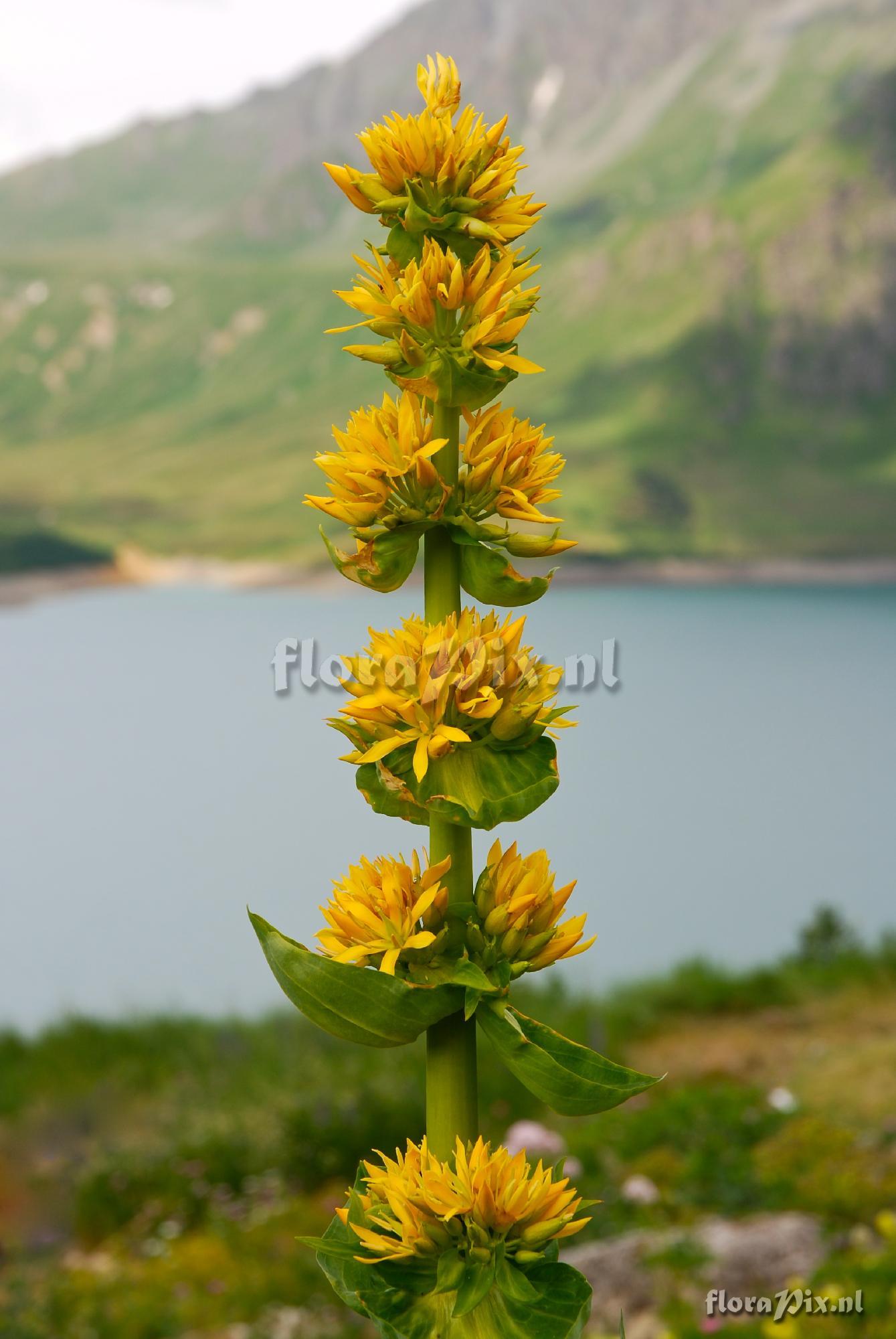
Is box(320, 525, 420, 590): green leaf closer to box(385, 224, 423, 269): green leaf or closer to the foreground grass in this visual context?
box(385, 224, 423, 269): green leaf

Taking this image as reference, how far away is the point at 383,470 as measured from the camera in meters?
1.75

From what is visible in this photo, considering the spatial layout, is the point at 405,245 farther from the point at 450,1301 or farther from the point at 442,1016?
the point at 450,1301

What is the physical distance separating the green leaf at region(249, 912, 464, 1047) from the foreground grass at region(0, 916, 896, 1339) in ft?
11.7

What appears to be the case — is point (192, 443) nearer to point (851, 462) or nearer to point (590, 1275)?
point (851, 462)

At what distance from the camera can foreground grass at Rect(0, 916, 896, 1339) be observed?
22.2 ft

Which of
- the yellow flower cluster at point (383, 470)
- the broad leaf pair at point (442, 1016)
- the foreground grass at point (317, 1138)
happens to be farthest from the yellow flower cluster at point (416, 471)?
the foreground grass at point (317, 1138)

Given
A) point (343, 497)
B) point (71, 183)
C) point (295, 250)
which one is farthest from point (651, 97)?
point (343, 497)

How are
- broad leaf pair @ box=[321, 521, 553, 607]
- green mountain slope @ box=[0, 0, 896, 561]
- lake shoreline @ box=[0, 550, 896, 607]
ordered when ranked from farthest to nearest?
green mountain slope @ box=[0, 0, 896, 561]
lake shoreline @ box=[0, 550, 896, 607]
broad leaf pair @ box=[321, 521, 553, 607]

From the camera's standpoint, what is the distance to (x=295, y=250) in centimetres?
10044

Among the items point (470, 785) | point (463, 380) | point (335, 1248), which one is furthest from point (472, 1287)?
point (463, 380)

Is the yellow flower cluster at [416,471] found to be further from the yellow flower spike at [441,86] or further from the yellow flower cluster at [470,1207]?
the yellow flower cluster at [470,1207]

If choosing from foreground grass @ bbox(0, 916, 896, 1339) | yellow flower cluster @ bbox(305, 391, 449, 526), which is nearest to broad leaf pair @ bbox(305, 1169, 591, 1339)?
yellow flower cluster @ bbox(305, 391, 449, 526)

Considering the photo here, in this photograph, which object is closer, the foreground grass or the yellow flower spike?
the yellow flower spike

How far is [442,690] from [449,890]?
31 centimetres
